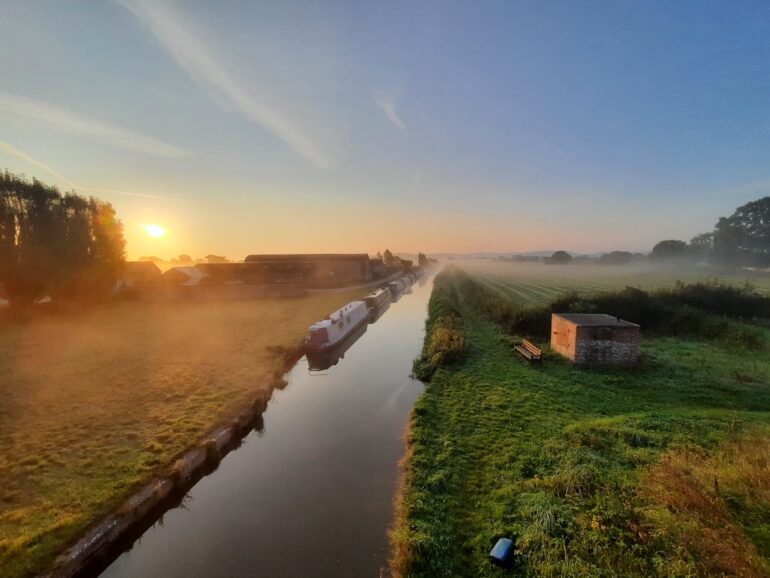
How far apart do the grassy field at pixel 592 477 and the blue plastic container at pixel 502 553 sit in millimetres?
101

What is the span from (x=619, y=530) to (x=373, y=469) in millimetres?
5014

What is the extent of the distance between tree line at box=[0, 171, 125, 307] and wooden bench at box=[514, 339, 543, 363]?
33527 millimetres

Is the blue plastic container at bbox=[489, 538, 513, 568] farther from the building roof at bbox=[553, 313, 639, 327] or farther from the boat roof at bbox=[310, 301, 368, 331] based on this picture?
the boat roof at bbox=[310, 301, 368, 331]

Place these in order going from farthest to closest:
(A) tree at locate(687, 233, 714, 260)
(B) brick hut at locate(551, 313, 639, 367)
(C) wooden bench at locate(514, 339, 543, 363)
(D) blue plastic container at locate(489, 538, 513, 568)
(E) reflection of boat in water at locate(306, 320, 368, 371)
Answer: (A) tree at locate(687, 233, 714, 260) → (E) reflection of boat in water at locate(306, 320, 368, 371) → (C) wooden bench at locate(514, 339, 543, 363) → (B) brick hut at locate(551, 313, 639, 367) → (D) blue plastic container at locate(489, 538, 513, 568)

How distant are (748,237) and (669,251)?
124ft

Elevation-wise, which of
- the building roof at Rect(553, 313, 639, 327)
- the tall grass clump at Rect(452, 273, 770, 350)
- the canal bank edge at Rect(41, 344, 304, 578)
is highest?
the building roof at Rect(553, 313, 639, 327)

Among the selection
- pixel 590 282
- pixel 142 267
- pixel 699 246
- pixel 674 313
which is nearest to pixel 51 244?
pixel 142 267

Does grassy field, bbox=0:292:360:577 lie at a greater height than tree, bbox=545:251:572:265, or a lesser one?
lesser

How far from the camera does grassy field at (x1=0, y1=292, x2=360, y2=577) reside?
20.6 feet

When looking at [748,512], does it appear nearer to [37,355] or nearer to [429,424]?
[429,424]

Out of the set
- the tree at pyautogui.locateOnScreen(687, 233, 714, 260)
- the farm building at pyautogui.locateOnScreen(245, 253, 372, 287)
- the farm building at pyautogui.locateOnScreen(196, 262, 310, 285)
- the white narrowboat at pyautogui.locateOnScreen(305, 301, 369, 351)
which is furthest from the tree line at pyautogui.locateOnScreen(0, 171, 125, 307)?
the tree at pyautogui.locateOnScreen(687, 233, 714, 260)

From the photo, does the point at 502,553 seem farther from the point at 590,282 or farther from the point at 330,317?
the point at 590,282

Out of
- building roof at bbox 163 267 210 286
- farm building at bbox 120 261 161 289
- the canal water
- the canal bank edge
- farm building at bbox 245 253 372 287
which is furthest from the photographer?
farm building at bbox 245 253 372 287

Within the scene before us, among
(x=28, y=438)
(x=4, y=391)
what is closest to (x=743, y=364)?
(x=28, y=438)
